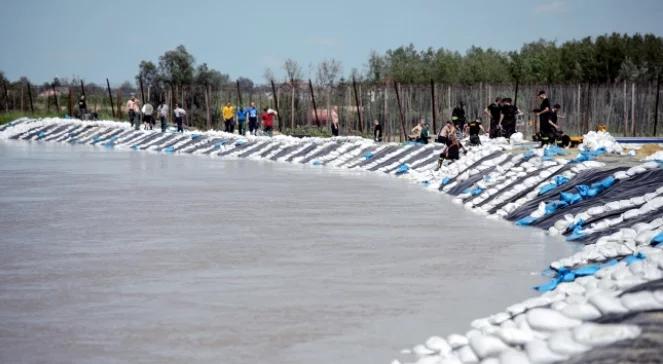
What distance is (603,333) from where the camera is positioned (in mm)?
6727

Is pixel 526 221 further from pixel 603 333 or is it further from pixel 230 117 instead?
pixel 230 117

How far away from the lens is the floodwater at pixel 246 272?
8.53 m

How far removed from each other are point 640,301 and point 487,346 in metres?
1.05

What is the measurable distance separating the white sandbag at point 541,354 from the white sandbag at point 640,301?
2.18 feet

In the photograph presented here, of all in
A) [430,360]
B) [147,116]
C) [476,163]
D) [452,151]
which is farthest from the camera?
[147,116]

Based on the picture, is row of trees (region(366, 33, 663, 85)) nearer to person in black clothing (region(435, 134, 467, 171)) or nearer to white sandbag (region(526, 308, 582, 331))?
person in black clothing (region(435, 134, 467, 171))

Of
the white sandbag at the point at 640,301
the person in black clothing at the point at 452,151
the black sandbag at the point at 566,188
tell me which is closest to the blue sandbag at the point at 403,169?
the person in black clothing at the point at 452,151

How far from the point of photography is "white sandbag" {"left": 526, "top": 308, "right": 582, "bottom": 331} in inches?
290

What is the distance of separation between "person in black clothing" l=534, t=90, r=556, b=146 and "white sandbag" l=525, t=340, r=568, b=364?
1545 cm

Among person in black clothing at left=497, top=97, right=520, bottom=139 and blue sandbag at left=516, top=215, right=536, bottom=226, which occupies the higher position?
person in black clothing at left=497, top=97, right=520, bottom=139

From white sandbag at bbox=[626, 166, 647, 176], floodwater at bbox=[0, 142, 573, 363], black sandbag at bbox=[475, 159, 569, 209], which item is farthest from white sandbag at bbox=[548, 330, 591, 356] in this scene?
black sandbag at bbox=[475, 159, 569, 209]

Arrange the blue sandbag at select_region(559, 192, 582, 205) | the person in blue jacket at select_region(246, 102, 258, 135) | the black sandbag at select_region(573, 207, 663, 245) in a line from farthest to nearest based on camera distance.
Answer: the person in blue jacket at select_region(246, 102, 258, 135) → the blue sandbag at select_region(559, 192, 582, 205) → the black sandbag at select_region(573, 207, 663, 245)

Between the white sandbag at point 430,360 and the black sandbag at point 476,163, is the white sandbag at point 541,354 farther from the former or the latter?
the black sandbag at point 476,163

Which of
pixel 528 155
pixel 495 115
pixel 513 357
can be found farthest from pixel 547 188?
pixel 513 357
